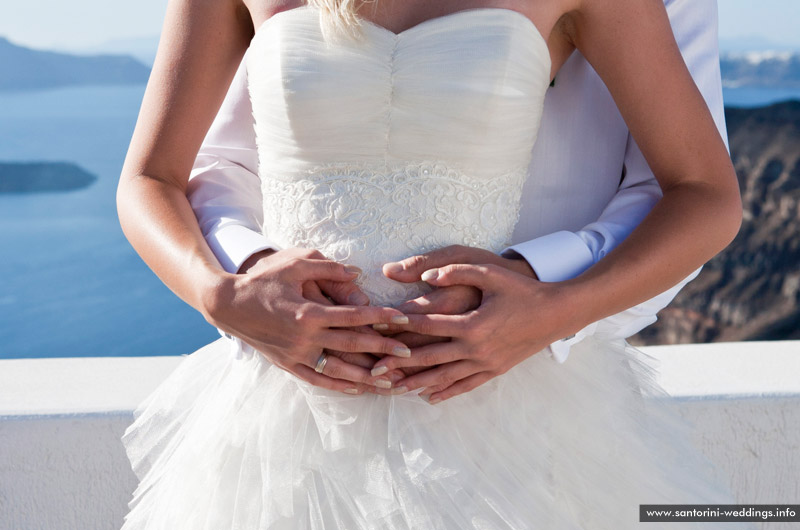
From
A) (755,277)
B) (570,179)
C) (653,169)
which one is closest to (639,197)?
(653,169)

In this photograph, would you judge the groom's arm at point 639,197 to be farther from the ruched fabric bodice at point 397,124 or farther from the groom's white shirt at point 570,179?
the ruched fabric bodice at point 397,124

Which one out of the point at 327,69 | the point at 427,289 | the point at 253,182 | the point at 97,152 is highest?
the point at 327,69

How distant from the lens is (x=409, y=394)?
96 centimetres

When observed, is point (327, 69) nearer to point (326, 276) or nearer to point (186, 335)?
point (326, 276)

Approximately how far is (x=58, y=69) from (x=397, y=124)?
7316mm

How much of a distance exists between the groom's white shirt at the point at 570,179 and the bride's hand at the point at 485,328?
85 mm

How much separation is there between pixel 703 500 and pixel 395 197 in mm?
621

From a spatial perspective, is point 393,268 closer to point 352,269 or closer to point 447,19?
point 352,269

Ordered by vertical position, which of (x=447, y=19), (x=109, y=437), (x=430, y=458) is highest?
(x=447, y=19)

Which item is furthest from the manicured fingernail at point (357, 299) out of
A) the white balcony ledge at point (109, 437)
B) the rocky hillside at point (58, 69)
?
the rocky hillside at point (58, 69)

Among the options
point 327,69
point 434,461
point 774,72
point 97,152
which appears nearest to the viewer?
point 434,461

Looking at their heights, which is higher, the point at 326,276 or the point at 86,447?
the point at 326,276

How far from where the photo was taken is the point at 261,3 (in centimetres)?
109

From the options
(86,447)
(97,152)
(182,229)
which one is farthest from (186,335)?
(182,229)
